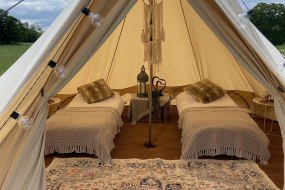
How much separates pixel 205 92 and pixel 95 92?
5.62ft

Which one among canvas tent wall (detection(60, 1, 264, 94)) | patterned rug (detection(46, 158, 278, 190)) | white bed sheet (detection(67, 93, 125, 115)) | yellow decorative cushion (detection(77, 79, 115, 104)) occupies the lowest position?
patterned rug (detection(46, 158, 278, 190))

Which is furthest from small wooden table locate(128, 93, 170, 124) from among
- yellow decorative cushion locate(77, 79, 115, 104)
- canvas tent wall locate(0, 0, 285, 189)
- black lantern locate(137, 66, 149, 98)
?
canvas tent wall locate(0, 0, 285, 189)

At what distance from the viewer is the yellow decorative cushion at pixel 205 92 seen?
16.9 feet

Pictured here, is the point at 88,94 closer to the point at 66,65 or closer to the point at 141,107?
the point at 141,107

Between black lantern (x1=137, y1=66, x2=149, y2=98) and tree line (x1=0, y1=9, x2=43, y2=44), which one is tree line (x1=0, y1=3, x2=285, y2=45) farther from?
black lantern (x1=137, y1=66, x2=149, y2=98)

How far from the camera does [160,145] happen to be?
477cm

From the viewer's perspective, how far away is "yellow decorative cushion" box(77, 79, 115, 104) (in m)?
5.25

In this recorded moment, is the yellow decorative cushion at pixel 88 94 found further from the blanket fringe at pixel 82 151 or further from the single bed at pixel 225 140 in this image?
the single bed at pixel 225 140

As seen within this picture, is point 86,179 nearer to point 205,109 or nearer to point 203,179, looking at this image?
point 203,179

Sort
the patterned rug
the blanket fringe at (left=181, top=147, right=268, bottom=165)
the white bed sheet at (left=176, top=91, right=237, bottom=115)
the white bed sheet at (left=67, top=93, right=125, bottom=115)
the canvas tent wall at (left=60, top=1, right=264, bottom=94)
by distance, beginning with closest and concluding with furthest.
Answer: the patterned rug < the blanket fringe at (left=181, top=147, right=268, bottom=165) < the white bed sheet at (left=176, top=91, right=237, bottom=115) < the white bed sheet at (left=67, top=93, right=125, bottom=115) < the canvas tent wall at (left=60, top=1, right=264, bottom=94)

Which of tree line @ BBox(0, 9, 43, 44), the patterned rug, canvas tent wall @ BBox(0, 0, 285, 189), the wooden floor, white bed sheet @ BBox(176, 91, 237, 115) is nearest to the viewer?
canvas tent wall @ BBox(0, 0, 285, 189)

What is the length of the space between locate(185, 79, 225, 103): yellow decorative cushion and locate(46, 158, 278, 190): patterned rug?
4.11 feet

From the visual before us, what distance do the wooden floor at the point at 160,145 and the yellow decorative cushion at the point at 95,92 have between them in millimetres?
625

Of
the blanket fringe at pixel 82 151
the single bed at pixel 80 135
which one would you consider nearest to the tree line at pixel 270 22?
the single bed at pixel 80 135
